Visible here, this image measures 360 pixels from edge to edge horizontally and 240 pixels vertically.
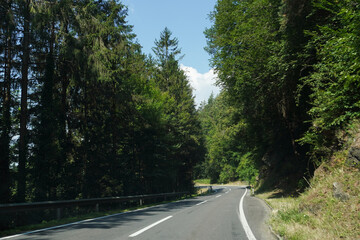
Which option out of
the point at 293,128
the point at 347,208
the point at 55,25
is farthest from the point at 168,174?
the point at 347,208

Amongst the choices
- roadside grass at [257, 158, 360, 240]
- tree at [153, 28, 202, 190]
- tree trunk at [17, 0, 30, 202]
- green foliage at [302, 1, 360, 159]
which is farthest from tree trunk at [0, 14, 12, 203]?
tree at [153, 28, 202, 190]

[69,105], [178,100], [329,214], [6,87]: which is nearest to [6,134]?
[6,87]

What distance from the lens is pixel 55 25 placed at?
634 inches

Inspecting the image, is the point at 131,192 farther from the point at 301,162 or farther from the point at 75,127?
the point at 301,162

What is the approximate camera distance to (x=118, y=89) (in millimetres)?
19531

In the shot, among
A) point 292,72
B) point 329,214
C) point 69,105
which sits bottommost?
point 329,214

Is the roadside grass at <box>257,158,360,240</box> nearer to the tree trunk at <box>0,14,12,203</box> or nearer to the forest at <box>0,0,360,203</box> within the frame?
the forest at <box>0,0,360,203</box>

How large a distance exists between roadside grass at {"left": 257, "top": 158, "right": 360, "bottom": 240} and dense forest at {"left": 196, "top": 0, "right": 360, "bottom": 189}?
5.92 feet

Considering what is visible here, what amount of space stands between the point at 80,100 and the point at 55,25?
16.9 ft

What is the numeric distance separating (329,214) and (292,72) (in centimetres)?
831

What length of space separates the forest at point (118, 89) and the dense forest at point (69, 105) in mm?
72

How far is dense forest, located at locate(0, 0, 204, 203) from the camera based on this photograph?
14.0 m

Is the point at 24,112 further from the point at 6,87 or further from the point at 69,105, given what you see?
the point at 69,105

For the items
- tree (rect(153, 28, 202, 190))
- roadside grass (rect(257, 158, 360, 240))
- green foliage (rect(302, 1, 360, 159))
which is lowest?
roadside grass (rect(257, 158, 360, 240))
